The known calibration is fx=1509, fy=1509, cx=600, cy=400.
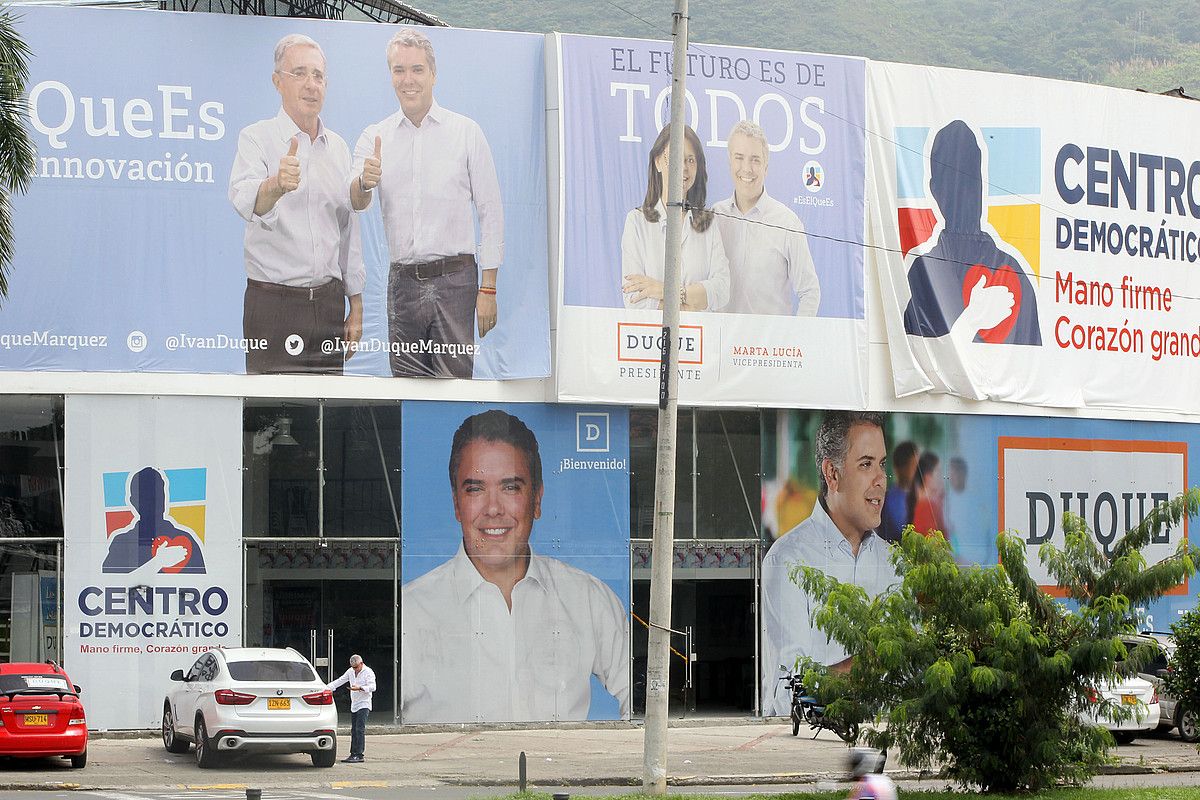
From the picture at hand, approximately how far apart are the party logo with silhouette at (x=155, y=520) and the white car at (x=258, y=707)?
512cm

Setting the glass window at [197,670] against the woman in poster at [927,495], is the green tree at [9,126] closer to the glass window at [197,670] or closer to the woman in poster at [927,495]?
the glass window at [197,670]

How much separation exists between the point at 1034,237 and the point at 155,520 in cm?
1970

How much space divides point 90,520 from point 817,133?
16.4 meters

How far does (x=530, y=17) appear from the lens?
150 m

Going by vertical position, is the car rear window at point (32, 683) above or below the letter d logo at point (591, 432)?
below

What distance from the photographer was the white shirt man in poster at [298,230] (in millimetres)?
28453

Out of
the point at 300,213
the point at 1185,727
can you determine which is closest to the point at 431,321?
the point at 300,213

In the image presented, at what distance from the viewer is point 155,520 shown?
27562 millimetres

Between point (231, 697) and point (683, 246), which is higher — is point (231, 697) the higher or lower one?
the lower one

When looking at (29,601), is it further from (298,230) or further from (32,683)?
(298,230)

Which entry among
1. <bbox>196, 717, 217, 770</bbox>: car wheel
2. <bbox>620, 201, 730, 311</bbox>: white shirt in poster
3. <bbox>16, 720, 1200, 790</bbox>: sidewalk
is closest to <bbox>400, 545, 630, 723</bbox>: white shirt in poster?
<bbox>16, 720, 1200, 790</bbox>: sidewalk

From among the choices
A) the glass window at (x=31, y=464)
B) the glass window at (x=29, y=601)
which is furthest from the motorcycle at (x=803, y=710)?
the glass window at (x=31, y=464)

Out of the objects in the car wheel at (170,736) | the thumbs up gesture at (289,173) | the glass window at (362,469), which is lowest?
the car wheel at (170,736)

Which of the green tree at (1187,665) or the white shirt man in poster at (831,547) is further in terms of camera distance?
the white shirt man in poster at (831,547)
